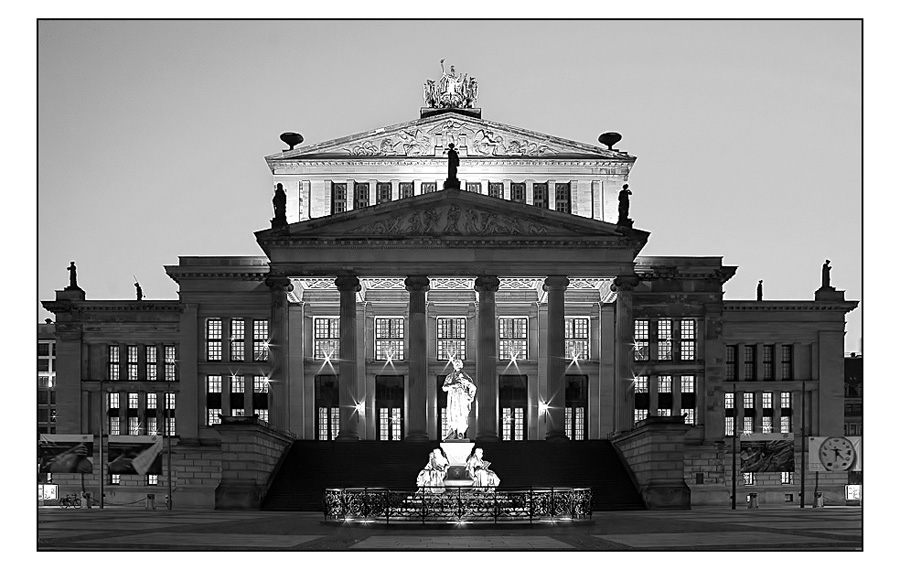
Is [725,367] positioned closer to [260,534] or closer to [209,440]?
[209,440]

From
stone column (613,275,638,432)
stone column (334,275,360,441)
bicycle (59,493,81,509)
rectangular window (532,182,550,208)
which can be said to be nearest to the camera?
stone column (334,275,360,441)

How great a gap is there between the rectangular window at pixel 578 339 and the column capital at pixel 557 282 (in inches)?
301

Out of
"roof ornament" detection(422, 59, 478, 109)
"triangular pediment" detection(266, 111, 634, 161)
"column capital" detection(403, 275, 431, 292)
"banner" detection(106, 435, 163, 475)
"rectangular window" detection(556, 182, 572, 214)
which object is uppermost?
"roof ornament" detection(422, 59, 478, 109)

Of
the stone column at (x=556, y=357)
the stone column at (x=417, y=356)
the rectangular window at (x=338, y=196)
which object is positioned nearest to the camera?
the stone column at (x=556, y=357)

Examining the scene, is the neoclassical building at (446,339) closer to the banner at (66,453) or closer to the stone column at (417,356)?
the stone column at (417,356)

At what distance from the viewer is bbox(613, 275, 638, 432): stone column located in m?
72.1

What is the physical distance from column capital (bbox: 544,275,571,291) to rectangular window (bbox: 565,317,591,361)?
7652 mm

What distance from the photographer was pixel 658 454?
2475 inches

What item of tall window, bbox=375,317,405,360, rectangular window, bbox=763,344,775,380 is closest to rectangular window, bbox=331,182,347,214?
tall window, bbox=375,317,405,360

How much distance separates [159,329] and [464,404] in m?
31.7

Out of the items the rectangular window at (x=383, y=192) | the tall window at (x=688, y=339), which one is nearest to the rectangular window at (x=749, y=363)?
the tall window at (x=688, y=339)

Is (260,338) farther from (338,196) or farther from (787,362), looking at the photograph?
(787,362)

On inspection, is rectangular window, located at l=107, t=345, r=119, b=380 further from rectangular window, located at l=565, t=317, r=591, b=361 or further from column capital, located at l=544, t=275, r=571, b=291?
column capital, located at l=544, t=275, r=571, b=291

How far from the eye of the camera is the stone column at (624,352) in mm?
72062
